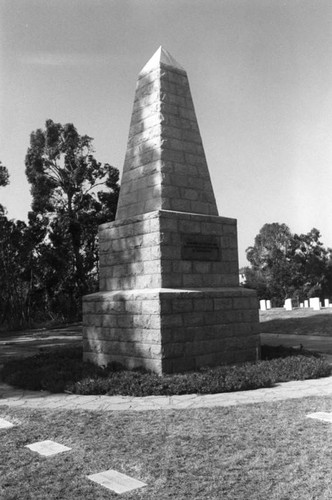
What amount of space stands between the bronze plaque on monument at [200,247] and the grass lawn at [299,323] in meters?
6.06

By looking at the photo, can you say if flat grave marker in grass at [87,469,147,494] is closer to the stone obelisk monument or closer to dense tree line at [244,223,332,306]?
the stone obelisk monument

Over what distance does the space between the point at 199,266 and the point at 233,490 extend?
484cm

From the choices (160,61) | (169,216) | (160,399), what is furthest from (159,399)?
(160,61)

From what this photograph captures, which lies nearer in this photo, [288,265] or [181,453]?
[181,453]

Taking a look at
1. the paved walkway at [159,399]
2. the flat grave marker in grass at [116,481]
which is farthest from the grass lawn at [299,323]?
the flat grave marker in grass at [116,481]

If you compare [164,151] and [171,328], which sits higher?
[164,151]

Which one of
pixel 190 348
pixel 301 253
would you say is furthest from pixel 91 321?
pixel 301 253

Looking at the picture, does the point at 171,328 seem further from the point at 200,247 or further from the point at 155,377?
the point at 200,247

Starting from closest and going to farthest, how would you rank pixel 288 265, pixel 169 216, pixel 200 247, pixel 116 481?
pixel 116 481, pixel 169 216, pixel 200 247, pixel 288 265

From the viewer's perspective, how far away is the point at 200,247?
7527 mm

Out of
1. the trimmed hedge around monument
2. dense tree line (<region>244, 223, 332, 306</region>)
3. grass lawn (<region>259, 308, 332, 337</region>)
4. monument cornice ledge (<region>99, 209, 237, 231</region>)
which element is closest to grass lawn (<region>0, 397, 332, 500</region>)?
the trimmed hedge around monument

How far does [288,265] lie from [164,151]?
1465 inches

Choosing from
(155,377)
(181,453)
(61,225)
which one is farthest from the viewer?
(61,225)

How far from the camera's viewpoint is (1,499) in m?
2.75
